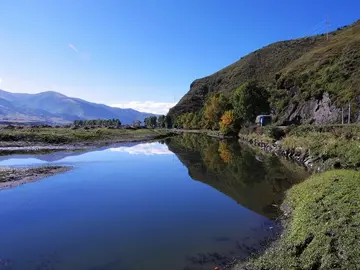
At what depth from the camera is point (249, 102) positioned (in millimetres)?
96750

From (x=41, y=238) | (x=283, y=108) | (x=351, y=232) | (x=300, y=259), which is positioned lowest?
(x=41, y=238)

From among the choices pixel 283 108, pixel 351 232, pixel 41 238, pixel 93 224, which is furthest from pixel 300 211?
pixel 283 108

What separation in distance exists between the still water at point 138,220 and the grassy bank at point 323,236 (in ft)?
5.11

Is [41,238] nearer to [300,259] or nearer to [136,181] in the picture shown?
[300,259]

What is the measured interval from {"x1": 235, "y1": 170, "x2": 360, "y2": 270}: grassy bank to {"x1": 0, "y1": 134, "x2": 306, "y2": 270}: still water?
5.11 ft

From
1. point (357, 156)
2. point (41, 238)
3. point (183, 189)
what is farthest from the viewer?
point (183, 189)

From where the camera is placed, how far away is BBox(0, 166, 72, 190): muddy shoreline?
28.7 meters

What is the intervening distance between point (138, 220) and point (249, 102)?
273 feet

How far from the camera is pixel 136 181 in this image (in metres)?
30.9

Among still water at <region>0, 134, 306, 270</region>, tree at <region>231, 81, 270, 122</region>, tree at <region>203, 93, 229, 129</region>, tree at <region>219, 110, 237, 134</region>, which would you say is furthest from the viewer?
tree at <region>203, 93, 229, 129</region>

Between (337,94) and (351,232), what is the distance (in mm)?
72799

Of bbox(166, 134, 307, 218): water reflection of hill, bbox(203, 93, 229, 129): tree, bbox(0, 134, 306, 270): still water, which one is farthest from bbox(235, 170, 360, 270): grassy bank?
bbox(203, 93, 229, 129): tree

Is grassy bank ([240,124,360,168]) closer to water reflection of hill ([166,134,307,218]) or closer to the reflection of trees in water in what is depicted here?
water reflection of hill ([166,134,307,218])

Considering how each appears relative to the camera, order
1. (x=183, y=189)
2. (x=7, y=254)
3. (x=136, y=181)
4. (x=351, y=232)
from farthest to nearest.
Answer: (x=136, y=181)
(x=183, y=189)
(x=7, y=254)
(x=351, y=232)
